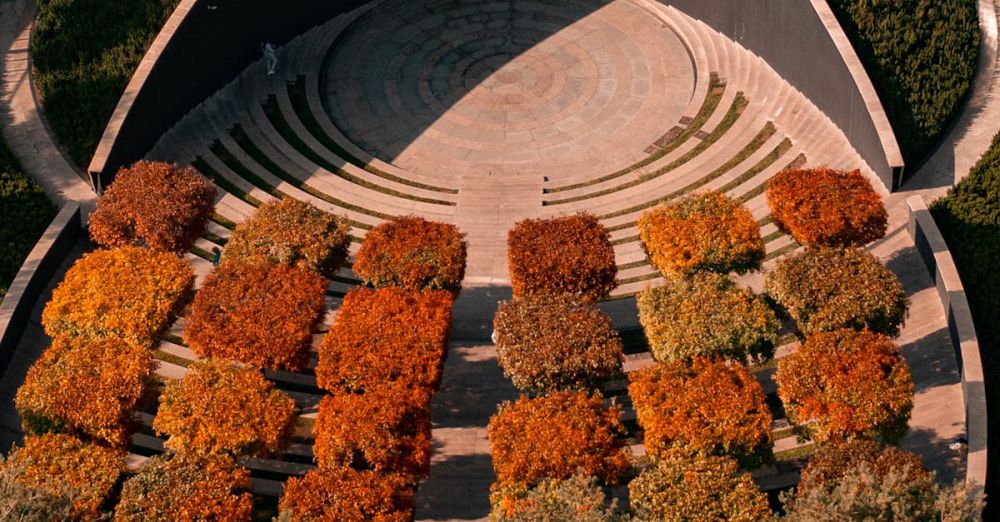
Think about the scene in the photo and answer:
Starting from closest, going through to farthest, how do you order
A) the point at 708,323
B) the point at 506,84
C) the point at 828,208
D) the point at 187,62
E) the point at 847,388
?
the point at 847,388
the point at 708,323
the point at 828,208
the point at 187,62
the point at 506,84

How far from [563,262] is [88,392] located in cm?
1583

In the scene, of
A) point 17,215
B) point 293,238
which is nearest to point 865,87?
point 293,238

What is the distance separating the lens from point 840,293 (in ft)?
154

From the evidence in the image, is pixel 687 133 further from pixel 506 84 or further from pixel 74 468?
pixel 74 468

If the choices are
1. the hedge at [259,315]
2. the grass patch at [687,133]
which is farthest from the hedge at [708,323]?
the hedge at [259,315]

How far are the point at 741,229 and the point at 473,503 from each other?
13.1 meters

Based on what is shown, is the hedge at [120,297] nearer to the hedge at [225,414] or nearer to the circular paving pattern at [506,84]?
the hedge at [225,414]

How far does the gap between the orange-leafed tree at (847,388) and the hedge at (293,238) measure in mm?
15691

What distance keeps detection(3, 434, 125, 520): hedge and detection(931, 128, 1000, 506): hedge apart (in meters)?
26.9

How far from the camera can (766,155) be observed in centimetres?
5750

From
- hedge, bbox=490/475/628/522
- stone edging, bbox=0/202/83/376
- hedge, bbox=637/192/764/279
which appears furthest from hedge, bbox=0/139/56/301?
hedge, bbox=637/192/764/279

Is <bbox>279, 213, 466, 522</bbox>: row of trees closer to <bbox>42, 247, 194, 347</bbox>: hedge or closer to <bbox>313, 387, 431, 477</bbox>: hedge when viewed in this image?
<bbox>313, 387, 431, 477</bbox>: hedge

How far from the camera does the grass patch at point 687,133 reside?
57594 millimetres

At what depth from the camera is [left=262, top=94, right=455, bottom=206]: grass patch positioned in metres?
57.1
